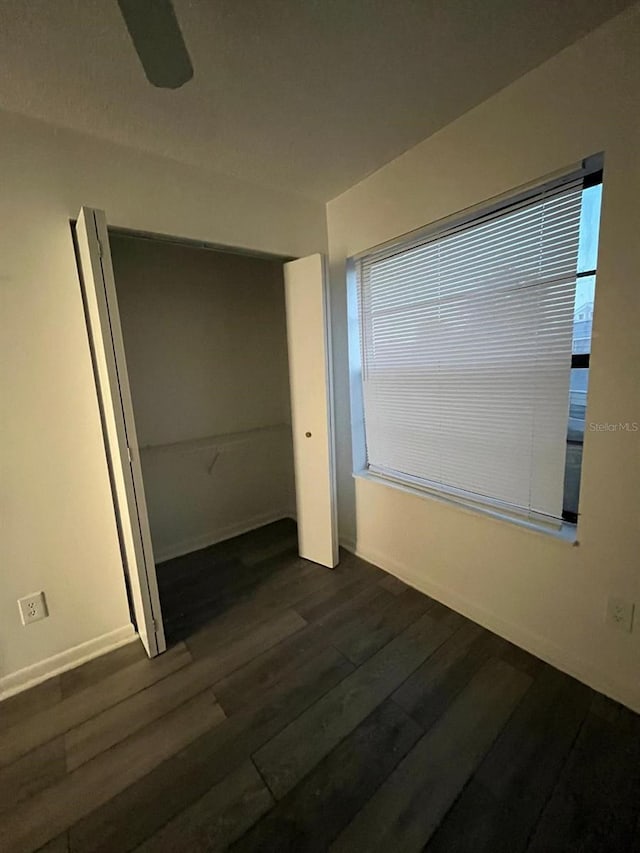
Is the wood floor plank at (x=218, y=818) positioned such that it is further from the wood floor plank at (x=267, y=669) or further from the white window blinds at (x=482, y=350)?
the white window blinds at (x=482, y=350)

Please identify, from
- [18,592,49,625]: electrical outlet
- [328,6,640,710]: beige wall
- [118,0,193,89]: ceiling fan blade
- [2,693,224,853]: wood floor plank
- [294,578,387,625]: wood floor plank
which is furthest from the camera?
[294,578,387,625]: wood floor plank

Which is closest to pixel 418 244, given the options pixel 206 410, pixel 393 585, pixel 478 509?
pixel 478 509

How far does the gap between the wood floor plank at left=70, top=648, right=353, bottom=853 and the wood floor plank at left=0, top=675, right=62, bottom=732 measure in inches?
24.6

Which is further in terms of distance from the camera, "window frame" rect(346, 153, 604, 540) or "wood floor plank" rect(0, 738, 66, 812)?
"window frame" rect(346, 153, 604, 540)

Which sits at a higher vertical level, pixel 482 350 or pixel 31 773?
pixel 482 350

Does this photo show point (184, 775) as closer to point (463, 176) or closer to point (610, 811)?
point (610, 811)

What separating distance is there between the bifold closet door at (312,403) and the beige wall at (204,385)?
785 mm

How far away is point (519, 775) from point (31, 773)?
177cm

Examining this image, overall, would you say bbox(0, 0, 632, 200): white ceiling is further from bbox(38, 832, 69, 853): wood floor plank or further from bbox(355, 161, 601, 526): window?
bbox(38, 832, 69, 853): wood floor plank

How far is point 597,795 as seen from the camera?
1147 millimetres

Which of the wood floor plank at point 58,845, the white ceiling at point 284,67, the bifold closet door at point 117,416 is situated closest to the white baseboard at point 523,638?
the bifold closet door at point 117,416

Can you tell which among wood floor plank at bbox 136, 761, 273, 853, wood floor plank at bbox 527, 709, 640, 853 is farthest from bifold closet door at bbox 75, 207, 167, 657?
wood floor plank at bbox 527, 709, 640, 853

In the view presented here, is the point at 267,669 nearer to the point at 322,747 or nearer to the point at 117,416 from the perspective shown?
the point at 322,747

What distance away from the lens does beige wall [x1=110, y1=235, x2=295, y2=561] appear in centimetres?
254
